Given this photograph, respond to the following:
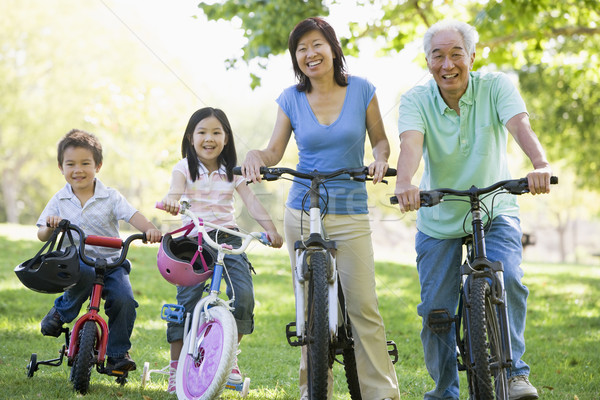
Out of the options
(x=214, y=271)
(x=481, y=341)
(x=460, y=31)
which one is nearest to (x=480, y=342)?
(x=481, y=341)

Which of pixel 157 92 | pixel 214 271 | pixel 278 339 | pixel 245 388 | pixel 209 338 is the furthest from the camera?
pixel 157 92

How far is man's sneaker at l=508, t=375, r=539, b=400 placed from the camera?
11.5ft

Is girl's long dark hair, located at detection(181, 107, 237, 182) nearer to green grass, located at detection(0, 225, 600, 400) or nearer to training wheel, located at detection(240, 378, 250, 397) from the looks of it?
training wheel, located at detection(240, 378, 250, 397)

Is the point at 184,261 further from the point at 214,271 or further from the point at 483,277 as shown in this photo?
the point at 483,277

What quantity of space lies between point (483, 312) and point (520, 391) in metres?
0.66

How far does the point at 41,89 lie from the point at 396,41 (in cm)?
2329

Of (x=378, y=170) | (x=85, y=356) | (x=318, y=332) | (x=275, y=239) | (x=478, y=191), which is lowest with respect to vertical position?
(x=85, y=356)

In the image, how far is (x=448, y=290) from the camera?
3.79 meters

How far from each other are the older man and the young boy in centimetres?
174

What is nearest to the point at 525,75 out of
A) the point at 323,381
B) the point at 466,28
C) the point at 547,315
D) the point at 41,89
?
the point at 547,315

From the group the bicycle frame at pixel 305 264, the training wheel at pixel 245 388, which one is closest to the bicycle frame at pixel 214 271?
the bicycle frame at pixel 305 264

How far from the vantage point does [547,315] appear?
8.15m

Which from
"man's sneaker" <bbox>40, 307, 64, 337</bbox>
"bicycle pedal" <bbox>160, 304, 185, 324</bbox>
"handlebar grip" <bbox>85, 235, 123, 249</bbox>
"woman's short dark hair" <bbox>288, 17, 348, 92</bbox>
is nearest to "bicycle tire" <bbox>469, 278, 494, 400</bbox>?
"woman's short dark hair" <bbox>288, 17, 348, 92</bbox>

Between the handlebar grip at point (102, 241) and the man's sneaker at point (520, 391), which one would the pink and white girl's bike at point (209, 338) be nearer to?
the handlebar grip at point (102, 241)
